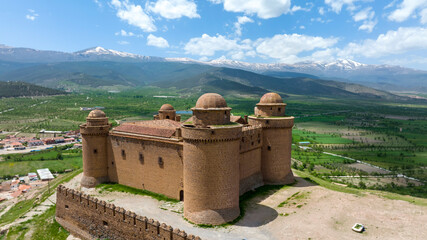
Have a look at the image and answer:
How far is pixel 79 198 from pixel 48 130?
10589 centimetres

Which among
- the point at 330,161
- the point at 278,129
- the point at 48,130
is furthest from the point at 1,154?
the point at 330,161

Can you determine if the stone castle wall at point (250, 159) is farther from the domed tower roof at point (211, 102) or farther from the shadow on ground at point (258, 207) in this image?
the domed tower roof at point (211, 102)

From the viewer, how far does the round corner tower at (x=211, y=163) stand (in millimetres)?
24906

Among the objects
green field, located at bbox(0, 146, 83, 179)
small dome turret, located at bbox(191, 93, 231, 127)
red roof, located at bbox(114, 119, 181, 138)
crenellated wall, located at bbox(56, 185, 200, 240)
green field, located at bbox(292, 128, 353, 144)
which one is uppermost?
small dome turret, located at bbox(191, 93, 231, 127)

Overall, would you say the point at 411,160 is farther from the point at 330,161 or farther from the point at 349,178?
the point at 349,178

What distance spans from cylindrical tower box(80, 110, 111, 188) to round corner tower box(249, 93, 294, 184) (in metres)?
19.8

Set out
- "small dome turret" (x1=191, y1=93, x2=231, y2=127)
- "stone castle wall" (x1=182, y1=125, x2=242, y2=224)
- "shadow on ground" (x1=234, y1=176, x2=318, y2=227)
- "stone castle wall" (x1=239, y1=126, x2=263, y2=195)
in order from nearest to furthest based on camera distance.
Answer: "stone castle wall" (x1=182, y1=125, x2=242, y2=224) → "small dome turret" (x1=191, y1=93, x2=231, y2=127) → "shadow on ground" (x1=234, y1=176, x2=318, y2=227) → "stone castle wall" (x1=239, y1=126, x2=263, y2=195)

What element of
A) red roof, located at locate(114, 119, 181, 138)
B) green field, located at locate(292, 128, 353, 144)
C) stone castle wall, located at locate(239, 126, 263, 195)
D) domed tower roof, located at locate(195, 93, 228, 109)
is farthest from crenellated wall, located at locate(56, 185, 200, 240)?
green field, located at locate(292, 128, 353, 144)

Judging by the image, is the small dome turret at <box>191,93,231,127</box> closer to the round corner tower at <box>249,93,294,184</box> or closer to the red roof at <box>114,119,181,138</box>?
the red roof at <box>114,119,181,138</box>

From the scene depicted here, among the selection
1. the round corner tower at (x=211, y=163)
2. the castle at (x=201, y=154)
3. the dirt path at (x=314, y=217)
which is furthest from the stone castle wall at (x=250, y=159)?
the round corner tower at (x=211, y=163)

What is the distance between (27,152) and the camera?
8594 centimetres

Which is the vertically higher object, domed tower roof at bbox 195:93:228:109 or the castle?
domed tower roof at bbox 195:93:228:109

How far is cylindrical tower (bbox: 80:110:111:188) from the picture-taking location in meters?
37.8

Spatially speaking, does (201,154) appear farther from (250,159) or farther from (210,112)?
(250,159)
